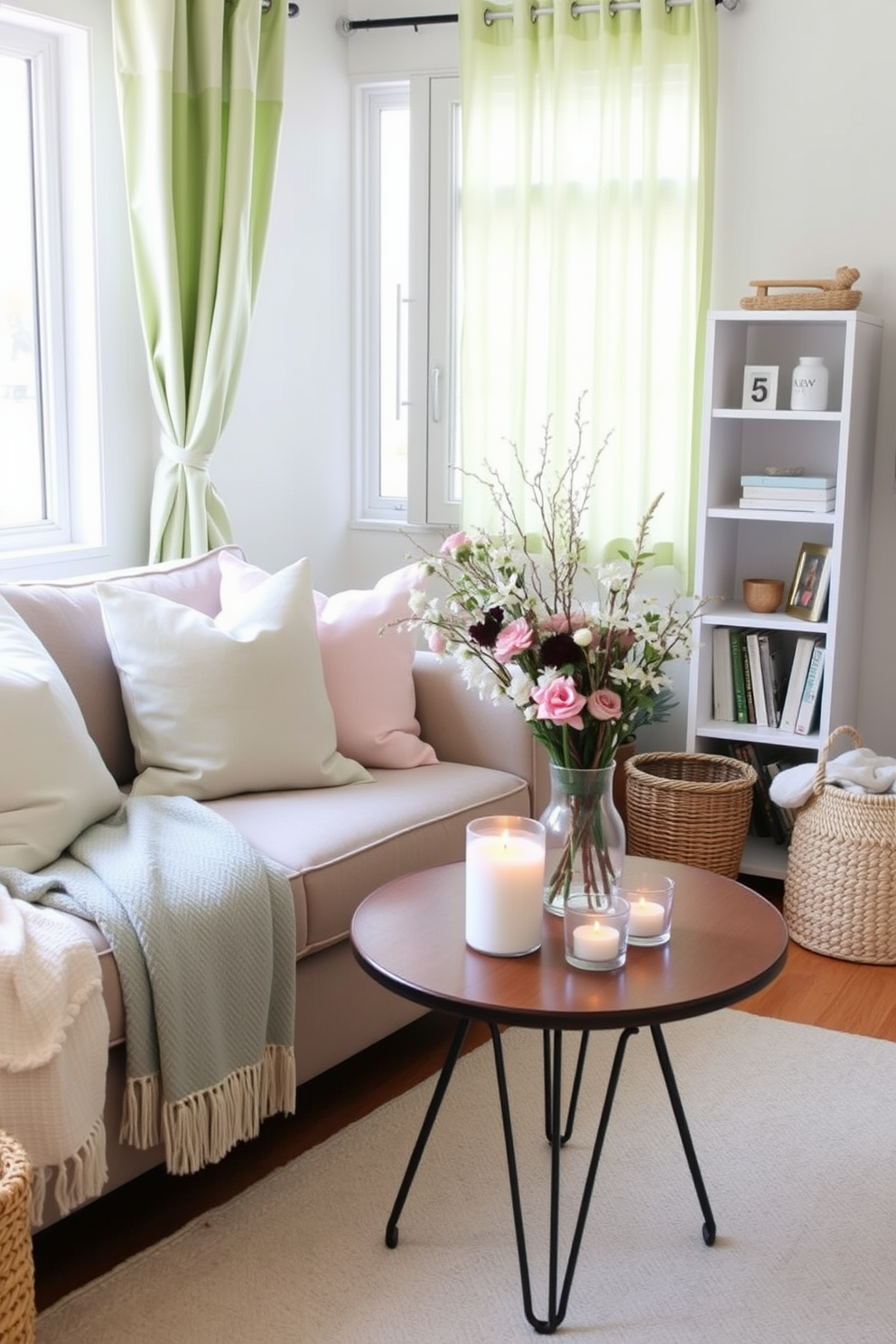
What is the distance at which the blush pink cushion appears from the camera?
2969 millimetres

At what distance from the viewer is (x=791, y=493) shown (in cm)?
362

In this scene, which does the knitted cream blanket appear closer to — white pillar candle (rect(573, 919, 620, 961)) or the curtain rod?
white pillar candle (rect(573, 919, 620, 961))

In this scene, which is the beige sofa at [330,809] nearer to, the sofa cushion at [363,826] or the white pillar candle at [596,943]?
the sofa cushion at [363,826]

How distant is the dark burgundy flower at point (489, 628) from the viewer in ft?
6.44

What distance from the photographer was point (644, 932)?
6.41ft

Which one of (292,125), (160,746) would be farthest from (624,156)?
(160,746)

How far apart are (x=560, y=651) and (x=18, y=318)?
2.18m

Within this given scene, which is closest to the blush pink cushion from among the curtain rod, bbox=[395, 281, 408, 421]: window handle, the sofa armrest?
the sofa armrest

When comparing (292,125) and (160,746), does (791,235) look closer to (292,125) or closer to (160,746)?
(292,125)

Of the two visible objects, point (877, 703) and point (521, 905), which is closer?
point (521, 905)

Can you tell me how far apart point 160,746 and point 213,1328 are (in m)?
1.07

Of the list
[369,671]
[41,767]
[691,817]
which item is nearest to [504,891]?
[41,767]

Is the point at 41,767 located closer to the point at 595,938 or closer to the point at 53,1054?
the point at 53,1054

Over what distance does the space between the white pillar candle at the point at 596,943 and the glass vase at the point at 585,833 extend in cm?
7
